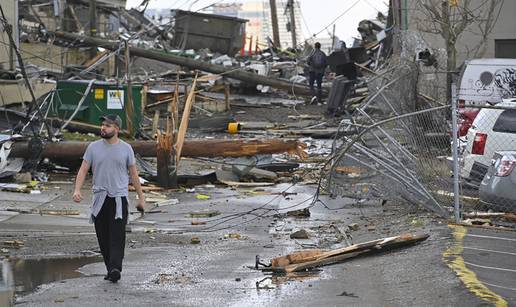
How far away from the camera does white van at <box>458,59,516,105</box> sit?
2122 centimetres

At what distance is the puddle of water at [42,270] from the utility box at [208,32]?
35493mm

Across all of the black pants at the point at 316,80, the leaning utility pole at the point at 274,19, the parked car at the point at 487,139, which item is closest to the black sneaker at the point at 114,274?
the parked car at the point at 487,139

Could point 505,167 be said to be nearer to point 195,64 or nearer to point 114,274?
point 114,274

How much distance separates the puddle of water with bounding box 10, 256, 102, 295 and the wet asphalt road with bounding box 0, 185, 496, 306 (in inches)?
6.5

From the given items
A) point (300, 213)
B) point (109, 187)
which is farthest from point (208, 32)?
point (109, 187)

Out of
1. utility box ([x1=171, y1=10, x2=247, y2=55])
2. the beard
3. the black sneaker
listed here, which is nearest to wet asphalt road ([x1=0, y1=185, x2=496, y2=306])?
the black sneaker

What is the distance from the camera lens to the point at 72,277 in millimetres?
9562

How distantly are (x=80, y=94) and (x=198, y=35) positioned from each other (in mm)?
22212

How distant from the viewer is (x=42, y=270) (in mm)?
9969

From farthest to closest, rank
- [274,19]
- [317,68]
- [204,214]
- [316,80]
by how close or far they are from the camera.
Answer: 1. [274,19]
2. [316,80]
3. [317,68]
4. [204,214]

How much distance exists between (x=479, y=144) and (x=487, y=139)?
14cm

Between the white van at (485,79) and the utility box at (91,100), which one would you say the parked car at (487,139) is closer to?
the white van at (485,79)

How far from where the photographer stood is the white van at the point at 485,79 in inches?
835

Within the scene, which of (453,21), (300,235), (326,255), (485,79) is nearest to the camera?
(326,255)
